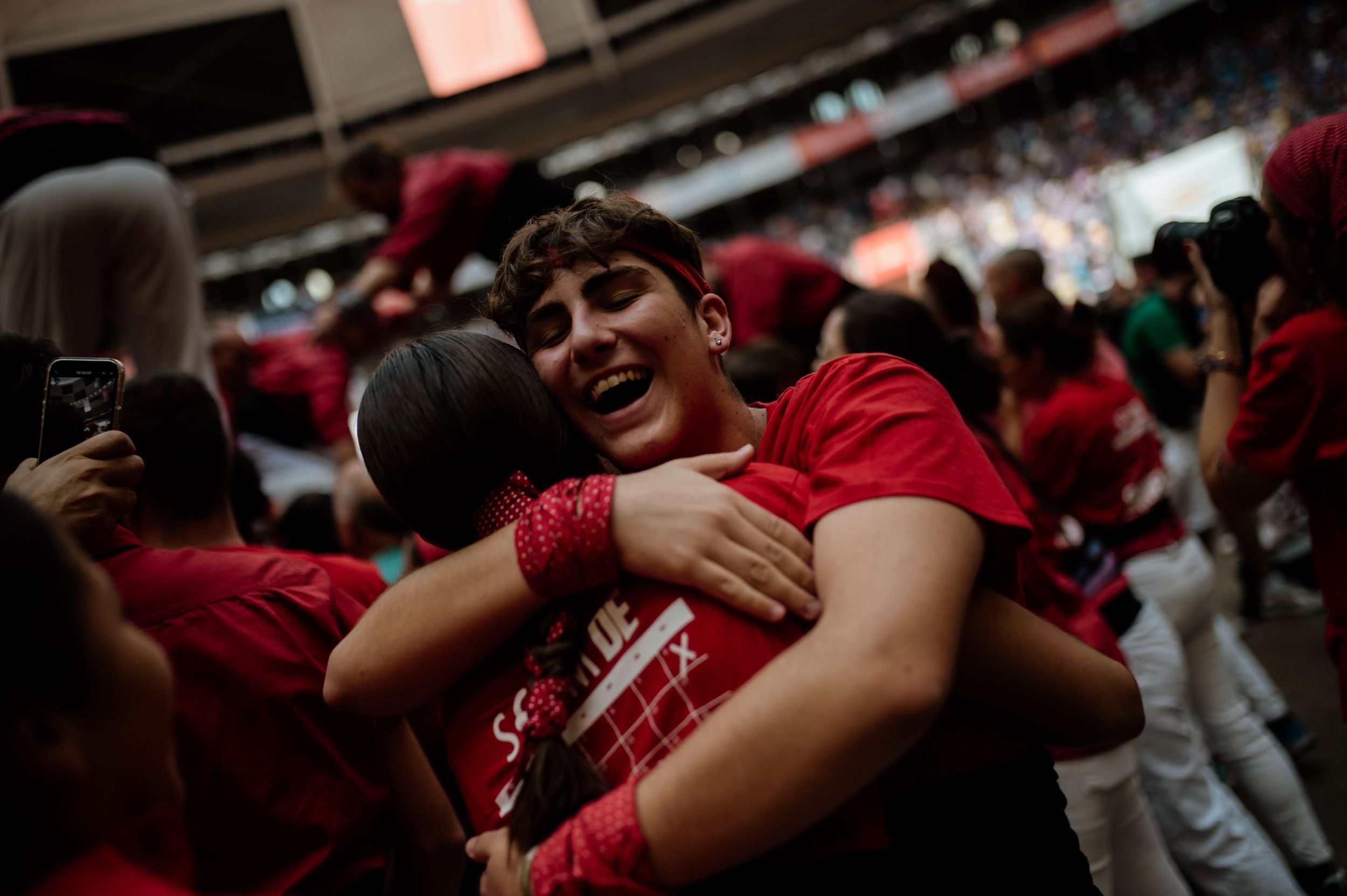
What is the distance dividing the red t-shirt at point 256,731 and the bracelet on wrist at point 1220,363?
209 centimetres

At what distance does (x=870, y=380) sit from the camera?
1174 millimetres

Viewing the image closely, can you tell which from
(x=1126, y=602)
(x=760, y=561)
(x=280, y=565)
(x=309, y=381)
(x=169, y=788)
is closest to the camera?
(x=169, y=788)

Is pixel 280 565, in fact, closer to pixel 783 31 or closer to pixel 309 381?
pixel 309 381

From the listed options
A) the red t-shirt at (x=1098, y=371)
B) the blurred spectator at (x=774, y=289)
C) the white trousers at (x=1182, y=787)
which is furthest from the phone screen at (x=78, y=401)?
the red t-shirt at (x=1098, y=371)

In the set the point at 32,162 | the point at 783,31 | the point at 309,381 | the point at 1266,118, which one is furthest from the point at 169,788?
the point at 783,31

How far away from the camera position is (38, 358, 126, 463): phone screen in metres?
1.38

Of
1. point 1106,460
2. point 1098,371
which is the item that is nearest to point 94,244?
point 1106,460

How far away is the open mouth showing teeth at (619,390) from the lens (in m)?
1.40

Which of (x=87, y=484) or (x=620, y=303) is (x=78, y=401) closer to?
(x=87, y=484)

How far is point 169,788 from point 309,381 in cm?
427

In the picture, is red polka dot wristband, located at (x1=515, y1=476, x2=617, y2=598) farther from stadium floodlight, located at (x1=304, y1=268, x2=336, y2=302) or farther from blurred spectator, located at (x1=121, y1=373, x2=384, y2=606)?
stadium floodlight, located at (x1=304, y1=268, x2=336, y2=302)

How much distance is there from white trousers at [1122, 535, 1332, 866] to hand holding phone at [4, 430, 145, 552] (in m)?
2.67

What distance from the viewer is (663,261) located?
58.5 inches

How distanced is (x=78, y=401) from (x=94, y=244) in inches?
62.7
